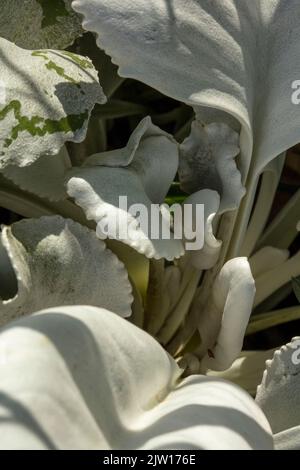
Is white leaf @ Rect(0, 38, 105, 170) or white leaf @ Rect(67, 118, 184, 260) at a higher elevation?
white leaf @ Rect(0, 38, 105, 170)

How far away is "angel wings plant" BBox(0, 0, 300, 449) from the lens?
48 cm

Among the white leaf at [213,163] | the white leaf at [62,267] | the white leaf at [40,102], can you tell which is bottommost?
the white leaf at [62,267]

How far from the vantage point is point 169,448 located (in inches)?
18.6

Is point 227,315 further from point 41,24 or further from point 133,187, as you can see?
point 41,24

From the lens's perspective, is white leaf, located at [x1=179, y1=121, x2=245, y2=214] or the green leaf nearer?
white leaf, located at [x1=179, y1=121, x2=245, y2=214]

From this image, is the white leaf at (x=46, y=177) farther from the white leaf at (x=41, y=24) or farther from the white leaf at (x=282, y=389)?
the white leaf at (x=282, y=389)

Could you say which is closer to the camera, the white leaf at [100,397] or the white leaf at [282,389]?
the white leaf at [100,397]

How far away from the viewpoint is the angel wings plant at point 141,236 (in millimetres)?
483

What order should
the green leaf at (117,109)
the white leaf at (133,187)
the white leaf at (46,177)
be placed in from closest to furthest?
1. the white leaf at (133,187)
2. the white leaf at (46,177)
3. the green leaf at (117,109)

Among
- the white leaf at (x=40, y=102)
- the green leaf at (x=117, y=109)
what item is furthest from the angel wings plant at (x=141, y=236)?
the green leaf at (x=117, y=109)

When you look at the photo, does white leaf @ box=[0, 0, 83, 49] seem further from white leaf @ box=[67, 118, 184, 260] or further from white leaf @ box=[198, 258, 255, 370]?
white leaf @ box=[198, 258, 255, 370]

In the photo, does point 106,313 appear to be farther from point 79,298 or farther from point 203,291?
point 203,291

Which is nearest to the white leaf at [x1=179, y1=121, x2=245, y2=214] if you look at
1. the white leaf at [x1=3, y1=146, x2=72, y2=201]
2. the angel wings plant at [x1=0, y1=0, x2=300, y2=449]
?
the angel wings plant at [x1=0, y1=0, x2=300, y2=449]

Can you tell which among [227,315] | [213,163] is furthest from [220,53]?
[227,315]
